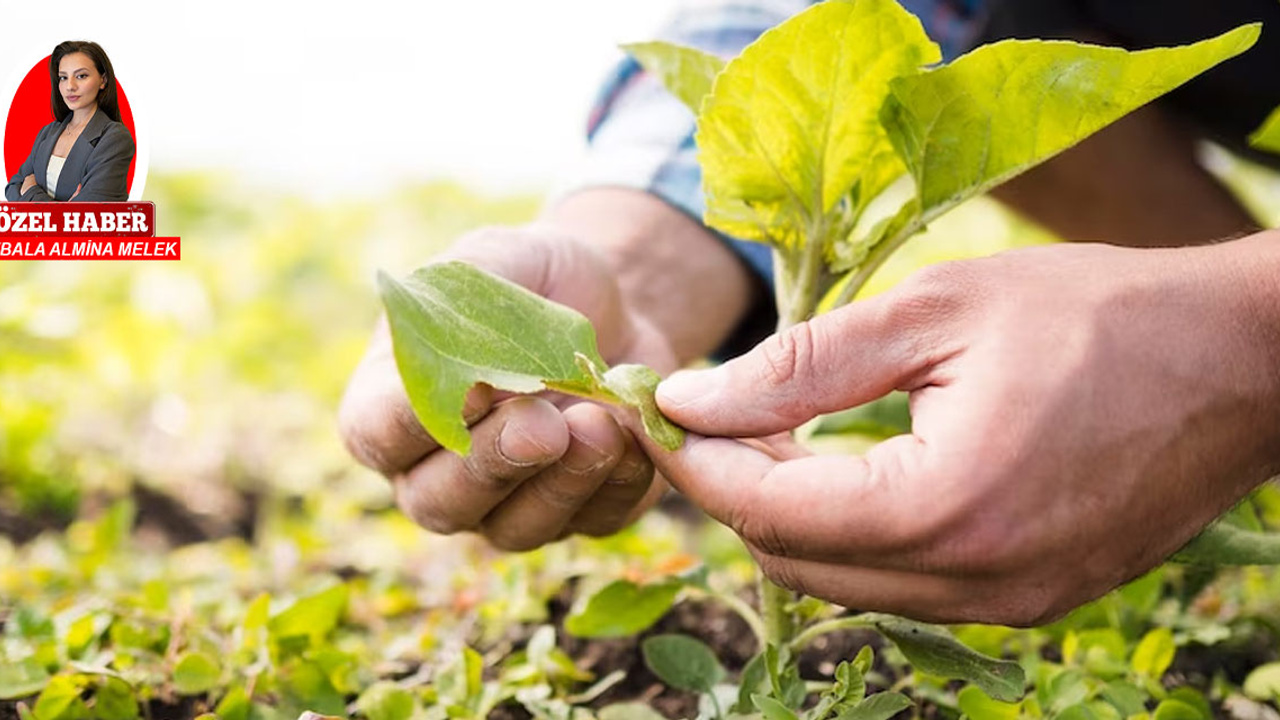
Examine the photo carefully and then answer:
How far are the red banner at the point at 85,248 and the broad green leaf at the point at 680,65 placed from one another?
958 mm

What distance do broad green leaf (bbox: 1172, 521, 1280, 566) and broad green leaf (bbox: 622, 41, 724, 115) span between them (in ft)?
2.08

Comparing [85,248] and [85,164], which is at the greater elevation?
[85,164]

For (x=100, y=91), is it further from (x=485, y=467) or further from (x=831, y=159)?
(x=831, y=159)

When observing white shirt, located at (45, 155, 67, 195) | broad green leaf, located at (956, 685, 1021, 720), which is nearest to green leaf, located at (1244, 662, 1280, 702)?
broad green leaf, located at (956, 685, 1021, 720)

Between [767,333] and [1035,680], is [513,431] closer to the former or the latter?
[1035,680]

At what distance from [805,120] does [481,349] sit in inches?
14.6

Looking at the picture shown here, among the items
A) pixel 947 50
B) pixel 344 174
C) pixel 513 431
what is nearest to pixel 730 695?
pixel 513 431

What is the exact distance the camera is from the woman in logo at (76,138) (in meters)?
1.80

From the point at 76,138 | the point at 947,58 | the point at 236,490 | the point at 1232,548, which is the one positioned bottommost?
the point at 236,490

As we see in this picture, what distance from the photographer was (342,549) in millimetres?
2061

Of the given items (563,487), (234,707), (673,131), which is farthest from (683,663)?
(673,131)

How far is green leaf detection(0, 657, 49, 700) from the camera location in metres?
1.21

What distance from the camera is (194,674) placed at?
49.8 inches

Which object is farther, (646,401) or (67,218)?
(67,218)
